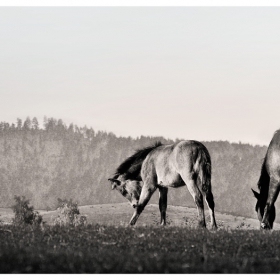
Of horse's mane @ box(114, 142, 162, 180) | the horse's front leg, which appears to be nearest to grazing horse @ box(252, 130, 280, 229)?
the horse's front leg

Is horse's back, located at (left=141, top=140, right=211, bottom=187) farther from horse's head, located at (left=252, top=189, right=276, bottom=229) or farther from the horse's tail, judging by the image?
horse's head, located at (left=252, top=189, right=276, bottom=229)

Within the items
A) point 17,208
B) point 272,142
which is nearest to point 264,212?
point 272,142

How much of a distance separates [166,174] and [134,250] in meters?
8.11

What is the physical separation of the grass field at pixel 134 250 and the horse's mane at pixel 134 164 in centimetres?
624

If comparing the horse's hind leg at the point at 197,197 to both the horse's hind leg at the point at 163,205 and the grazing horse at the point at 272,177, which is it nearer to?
the horse's hind leg at the point at 163,205

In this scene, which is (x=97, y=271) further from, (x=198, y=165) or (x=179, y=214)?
(x=179, y=214)

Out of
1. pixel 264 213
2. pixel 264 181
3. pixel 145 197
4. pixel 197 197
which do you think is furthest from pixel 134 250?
pixel 264 181

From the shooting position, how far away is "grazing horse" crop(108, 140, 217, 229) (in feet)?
64.0

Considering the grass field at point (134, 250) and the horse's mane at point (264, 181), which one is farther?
the horse's mane at point (264, 181)

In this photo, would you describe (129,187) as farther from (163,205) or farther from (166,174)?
(166,174)

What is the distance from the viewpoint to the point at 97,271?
31.9 feet

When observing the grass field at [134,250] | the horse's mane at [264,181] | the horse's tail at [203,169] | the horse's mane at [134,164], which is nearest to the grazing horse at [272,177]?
the horse's mane at [264,181]

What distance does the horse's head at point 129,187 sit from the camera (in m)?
23.2
